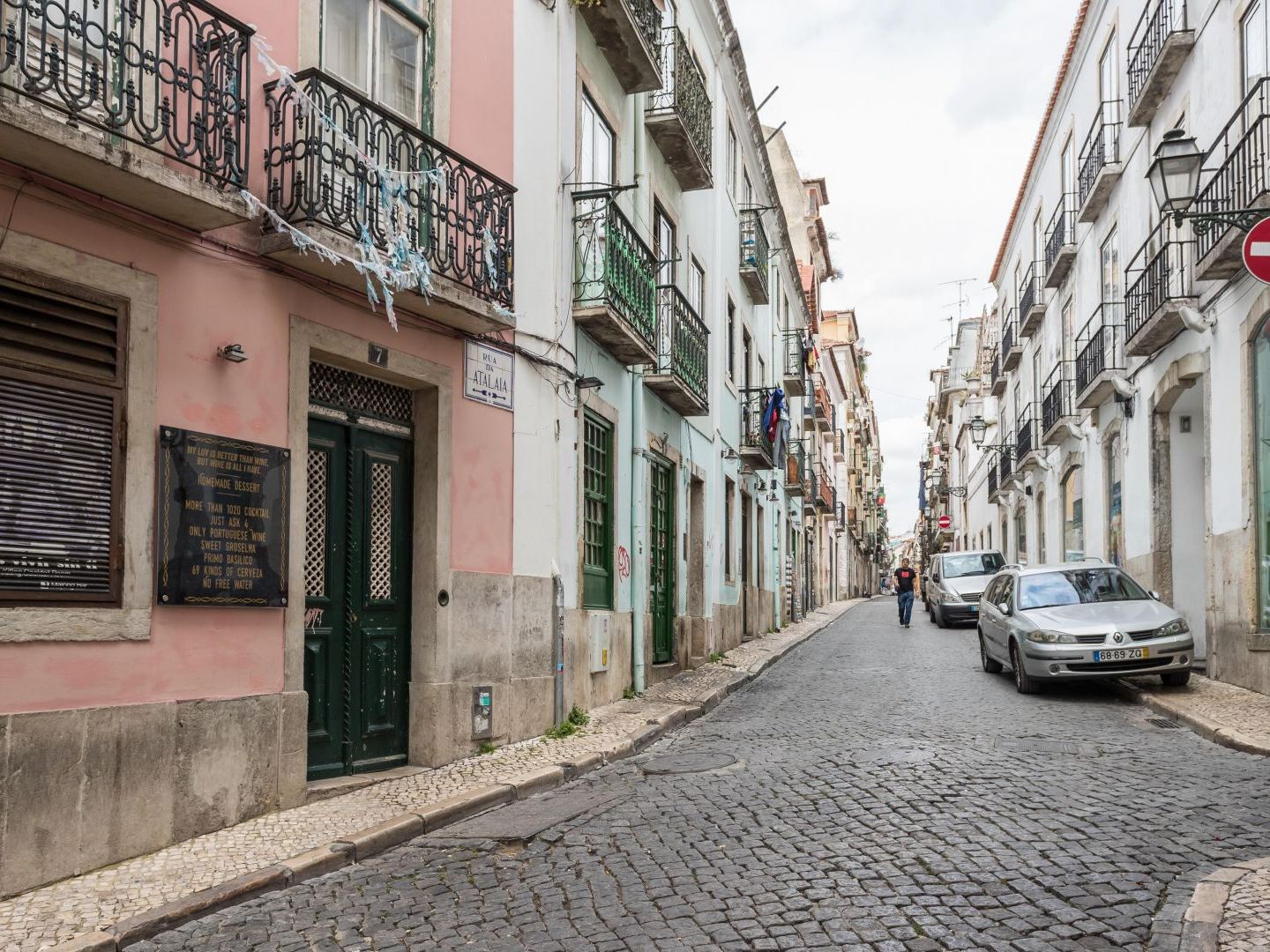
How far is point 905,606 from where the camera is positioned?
92.5 feet

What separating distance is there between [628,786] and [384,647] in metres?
2.15

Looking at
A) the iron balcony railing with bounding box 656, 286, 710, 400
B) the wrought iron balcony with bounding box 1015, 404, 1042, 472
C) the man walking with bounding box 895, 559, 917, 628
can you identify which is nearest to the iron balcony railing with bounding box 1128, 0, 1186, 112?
the iron balcony railing with bounding box 656, 286, 710, 400

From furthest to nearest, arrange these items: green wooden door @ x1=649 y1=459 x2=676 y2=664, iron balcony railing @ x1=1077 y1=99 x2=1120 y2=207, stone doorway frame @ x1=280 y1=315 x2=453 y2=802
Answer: iron balcony railing @ x1=1077 y1=99 x2=1120 y2=207, green wooden door @ x1=649 y1=459 x2=676 y2=664, stone doorway frame @ x1=280 y1=315 x2=453 y2=802

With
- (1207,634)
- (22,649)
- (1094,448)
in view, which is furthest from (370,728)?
(1094,448)

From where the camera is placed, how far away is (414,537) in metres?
8.96

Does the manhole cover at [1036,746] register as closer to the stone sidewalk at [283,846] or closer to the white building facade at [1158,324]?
the stone sidewalk at [283,846]

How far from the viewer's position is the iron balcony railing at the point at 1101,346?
60.6 feet

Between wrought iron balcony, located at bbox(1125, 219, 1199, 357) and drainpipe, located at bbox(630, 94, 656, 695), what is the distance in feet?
20.9

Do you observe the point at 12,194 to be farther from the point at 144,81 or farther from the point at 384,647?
the point at 384,647

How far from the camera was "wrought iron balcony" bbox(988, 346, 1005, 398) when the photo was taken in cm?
3594

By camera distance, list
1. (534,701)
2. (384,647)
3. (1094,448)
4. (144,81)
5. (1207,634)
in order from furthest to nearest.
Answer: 1. (1094,448)
2. (1207,634)
3. (534,701)
4. (384,647)
5. (144,81)

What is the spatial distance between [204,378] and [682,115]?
9.40 m

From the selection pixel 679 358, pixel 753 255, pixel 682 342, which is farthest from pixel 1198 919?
pixel 753 255

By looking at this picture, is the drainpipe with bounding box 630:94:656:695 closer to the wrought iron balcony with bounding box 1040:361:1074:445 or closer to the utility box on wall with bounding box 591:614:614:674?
the utility box on wall with bounding box 591:614:614:674
